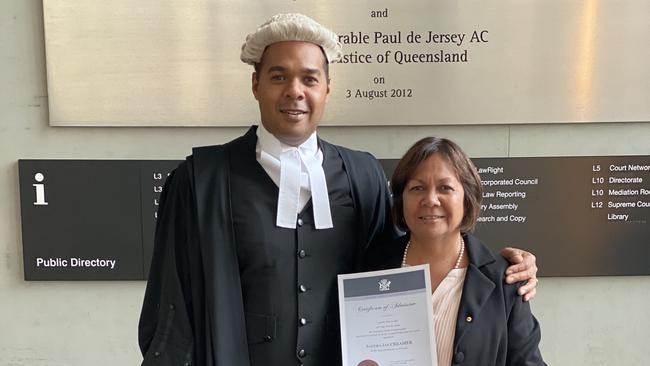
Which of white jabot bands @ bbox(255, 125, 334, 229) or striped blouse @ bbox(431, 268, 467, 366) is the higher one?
white jabot bands @ bbox(255, 125, 334, 229)

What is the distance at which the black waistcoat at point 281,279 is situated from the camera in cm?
134

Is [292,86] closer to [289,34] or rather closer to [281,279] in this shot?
[289,34]

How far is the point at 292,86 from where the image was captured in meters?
1.28

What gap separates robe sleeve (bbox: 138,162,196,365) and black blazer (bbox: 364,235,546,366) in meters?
0.67

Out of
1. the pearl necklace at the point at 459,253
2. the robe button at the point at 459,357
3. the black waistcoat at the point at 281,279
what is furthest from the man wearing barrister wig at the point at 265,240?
the robe button at the point at 459,357

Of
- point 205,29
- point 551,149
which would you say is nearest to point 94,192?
point 205,29

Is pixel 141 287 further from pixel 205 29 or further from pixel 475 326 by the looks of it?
pixel 475 326

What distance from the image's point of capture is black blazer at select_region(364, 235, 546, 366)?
1.19 metres

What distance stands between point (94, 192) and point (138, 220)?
239mm

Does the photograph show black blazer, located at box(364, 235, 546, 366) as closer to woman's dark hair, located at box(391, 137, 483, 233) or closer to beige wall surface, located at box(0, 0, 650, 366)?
woman's dark hair, located at box(391, 137, 483, 233)

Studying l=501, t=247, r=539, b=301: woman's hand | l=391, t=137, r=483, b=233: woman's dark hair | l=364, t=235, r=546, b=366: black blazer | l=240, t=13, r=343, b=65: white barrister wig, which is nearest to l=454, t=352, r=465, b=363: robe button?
l=364, t=235, r=546, b=366: black blazer

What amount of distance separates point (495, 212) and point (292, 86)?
4.92 feet

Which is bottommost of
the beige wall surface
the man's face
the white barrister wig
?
the beige wall surface

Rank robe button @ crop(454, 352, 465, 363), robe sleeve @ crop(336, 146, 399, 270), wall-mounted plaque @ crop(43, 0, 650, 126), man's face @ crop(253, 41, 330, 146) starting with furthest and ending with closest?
wall-mounted plaque @ crop(43, 0, 650, 126), robe sleeve @ crop(336, 146, 399, 270), man's face @ crop(253, 41, 330, 146), robe button @ crop(454, 352, 465, 363)
